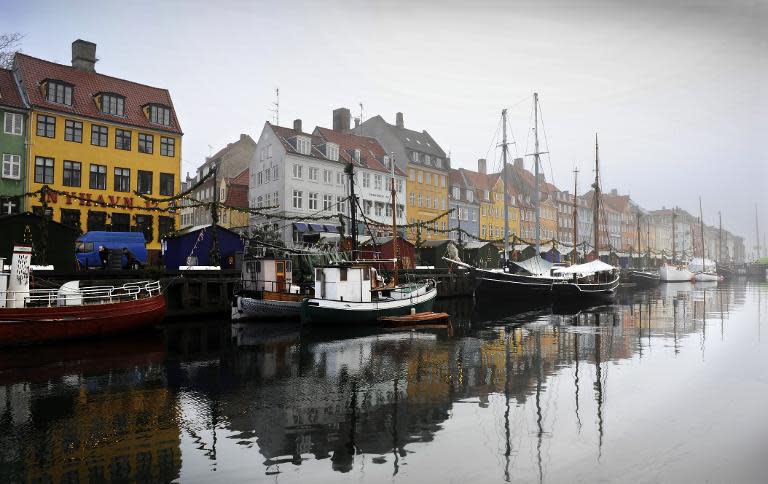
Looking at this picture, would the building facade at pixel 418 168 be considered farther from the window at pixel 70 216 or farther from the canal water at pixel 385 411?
the canal water at pixel 385 411

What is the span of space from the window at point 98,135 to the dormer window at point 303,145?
19111 mm

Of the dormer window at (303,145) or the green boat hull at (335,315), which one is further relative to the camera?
the dormer window at (303,145)

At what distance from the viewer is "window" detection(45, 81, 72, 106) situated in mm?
39897

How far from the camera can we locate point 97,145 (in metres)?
41.8

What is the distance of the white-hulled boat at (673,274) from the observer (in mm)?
90562

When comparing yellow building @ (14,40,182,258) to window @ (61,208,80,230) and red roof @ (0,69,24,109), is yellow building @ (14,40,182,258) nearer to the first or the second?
window @ (61,208,80,230)

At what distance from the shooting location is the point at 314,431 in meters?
10.1

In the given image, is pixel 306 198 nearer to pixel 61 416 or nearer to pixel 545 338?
pixel 545 338

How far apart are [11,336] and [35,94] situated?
2792cm

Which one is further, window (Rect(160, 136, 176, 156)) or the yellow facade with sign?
window (Rect(160, 136, 176, 156))

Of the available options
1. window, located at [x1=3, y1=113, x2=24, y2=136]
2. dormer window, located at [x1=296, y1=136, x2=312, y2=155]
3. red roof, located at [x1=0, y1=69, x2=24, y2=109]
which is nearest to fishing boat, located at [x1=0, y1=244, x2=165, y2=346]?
window, located at [x1=3, y1=113, x2=24, y2=136]

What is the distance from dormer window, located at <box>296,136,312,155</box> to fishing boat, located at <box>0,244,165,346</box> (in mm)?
34848

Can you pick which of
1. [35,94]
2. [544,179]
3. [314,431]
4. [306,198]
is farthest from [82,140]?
[544,179]

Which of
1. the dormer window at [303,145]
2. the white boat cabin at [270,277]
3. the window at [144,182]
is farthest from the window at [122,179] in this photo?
the white boat cabin at [270,277]
